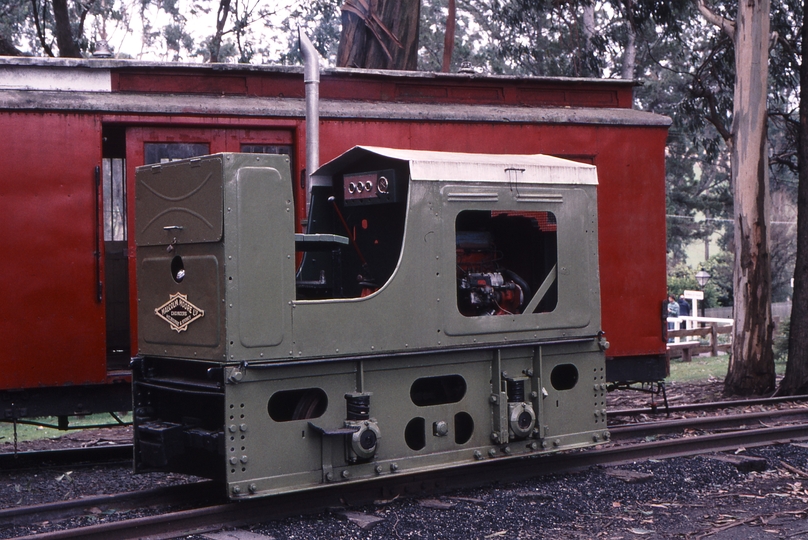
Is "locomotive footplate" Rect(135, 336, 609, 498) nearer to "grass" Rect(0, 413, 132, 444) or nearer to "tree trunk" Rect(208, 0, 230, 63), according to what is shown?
"grass" Rect(0, 413, 132, 444)

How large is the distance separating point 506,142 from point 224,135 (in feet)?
8.45

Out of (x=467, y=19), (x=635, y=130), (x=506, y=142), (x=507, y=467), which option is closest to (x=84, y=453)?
(x=507, y=467)

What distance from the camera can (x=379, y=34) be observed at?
13.4m

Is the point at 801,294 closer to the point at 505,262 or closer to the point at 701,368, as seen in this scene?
the point at 701,368

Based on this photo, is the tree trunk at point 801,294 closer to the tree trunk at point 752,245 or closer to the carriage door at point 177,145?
the tree trunk at point 752,245

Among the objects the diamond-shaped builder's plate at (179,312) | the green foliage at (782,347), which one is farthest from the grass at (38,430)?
the green foliage at (782,347)

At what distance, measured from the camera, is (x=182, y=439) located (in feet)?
18.8

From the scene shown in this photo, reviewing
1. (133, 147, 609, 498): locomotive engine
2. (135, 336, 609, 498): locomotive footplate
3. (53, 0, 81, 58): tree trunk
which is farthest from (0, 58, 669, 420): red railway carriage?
(53, 0, 81, 58): tree trunk

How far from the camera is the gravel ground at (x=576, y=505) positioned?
17.9 feet

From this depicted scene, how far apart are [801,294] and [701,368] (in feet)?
19.0

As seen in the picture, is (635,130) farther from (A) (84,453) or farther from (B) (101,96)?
(A) (84,453)

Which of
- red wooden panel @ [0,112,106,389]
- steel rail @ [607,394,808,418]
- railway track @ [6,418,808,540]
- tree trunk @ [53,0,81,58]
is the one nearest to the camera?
railway track @ [6,418,808,540]

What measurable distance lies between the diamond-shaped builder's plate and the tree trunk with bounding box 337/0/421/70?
8062mm

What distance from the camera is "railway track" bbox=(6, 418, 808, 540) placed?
5.32 meters
